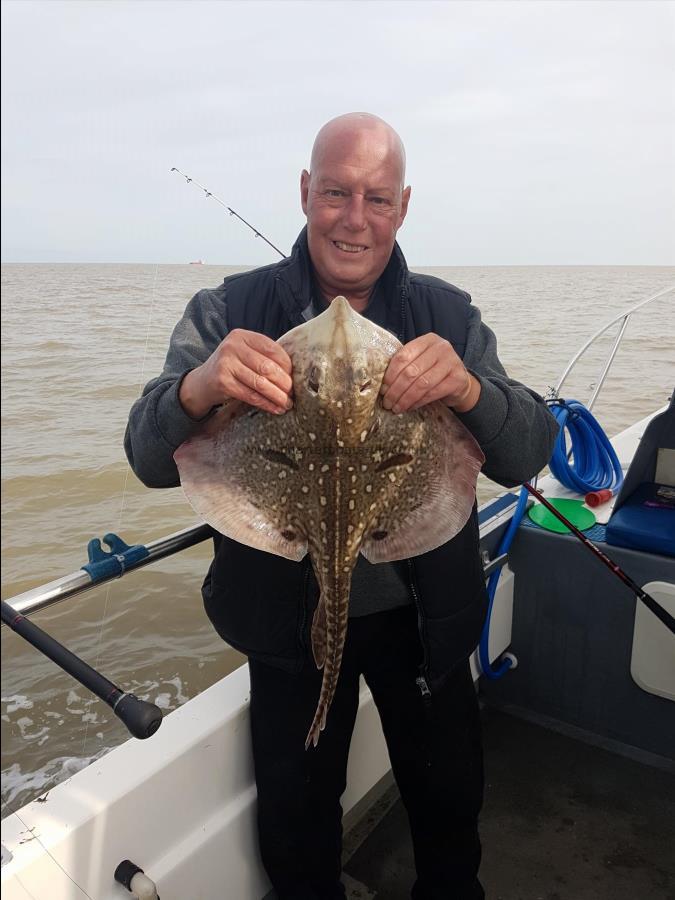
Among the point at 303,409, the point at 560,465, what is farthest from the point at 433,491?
the point at 560,465

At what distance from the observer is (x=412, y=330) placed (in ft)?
6.81

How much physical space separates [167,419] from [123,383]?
103 inches

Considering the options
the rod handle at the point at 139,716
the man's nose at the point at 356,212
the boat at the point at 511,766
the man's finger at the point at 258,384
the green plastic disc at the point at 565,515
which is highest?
the man's nose at the point at 356,212

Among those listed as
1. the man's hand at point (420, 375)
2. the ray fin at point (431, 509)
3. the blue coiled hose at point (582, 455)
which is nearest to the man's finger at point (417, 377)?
the man's hand at point (420, 375)

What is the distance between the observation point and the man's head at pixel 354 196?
1.93 metres

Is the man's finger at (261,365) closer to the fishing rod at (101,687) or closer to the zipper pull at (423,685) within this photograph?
the fishing rod at (101,687)

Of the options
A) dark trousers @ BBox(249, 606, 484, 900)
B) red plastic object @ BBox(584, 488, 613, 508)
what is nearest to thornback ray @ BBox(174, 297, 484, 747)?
dark trousers @ BBox(249, 606, 484, 900)

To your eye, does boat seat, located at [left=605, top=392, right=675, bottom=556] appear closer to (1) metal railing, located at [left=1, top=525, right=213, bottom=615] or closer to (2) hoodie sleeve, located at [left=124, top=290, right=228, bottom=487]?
(1) metal railing, located at [left=1, top=525, right=213, bottom=615]

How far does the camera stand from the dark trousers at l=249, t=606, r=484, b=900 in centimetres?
213

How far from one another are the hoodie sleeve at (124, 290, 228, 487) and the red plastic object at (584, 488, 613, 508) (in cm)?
237

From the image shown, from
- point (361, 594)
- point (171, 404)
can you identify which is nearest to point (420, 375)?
point (171, 404)

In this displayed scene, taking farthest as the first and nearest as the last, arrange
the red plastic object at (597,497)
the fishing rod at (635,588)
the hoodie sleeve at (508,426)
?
the red plastic object at (597,497)
the fishing rod at (635,588)
the hoodie sleeve at (508,426)

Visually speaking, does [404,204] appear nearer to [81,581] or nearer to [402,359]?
[402,359]

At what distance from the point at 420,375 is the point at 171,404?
1.89 feet
